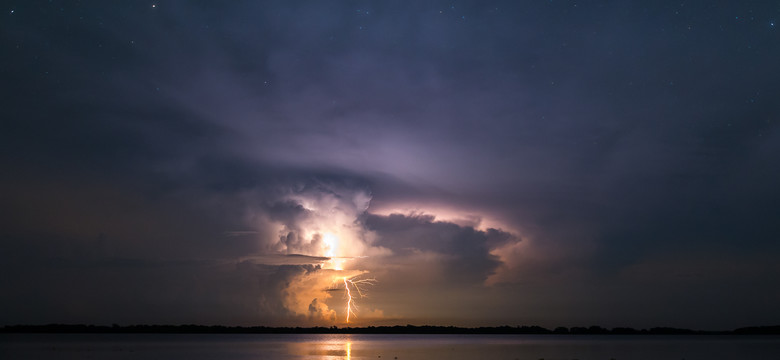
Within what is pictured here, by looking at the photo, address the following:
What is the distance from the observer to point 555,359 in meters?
76.5

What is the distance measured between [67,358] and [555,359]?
66308mm

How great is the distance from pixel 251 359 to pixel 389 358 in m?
19.3

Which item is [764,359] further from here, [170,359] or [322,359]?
[170,359]

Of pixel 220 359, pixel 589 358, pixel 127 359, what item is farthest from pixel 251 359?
pixel 589 358

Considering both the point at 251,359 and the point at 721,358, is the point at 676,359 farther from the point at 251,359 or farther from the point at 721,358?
the point at 251,359

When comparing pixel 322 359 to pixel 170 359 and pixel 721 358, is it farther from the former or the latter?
pixel 721 358

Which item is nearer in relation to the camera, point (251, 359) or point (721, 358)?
point (251, 359)

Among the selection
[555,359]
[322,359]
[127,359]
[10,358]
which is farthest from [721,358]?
[10,358]

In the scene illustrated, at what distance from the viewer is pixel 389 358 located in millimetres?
78750

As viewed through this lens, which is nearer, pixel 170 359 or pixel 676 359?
pixel 170 359

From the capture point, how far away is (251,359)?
80.1 metres

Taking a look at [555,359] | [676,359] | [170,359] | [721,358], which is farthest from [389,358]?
[721,358]

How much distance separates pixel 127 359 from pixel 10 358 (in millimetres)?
15823

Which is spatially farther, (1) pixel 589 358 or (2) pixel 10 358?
(1) pixel 589 358
